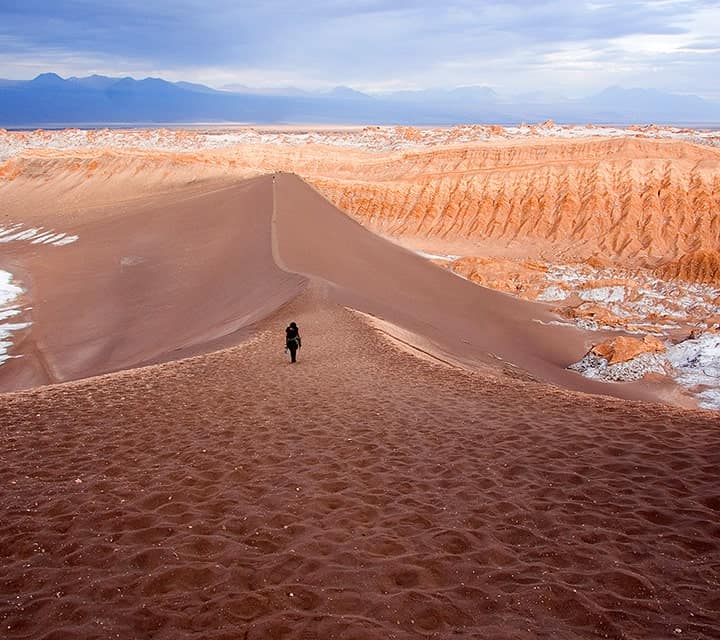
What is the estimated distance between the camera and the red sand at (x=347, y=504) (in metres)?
4.44

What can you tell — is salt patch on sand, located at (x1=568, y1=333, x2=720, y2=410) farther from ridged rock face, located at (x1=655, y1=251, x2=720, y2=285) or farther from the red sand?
ridged rock face, located at (x1=655, y1=251, x2=720, y2=285)

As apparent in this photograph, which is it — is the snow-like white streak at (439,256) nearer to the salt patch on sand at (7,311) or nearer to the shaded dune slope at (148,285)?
the shaded dune slope at (148,285)

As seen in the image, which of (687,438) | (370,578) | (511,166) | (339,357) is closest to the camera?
(370,578)

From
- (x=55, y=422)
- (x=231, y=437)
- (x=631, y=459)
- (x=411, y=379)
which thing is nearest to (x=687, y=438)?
(x=631, y=459)

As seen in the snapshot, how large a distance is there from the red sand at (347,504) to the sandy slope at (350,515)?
0.08 feet

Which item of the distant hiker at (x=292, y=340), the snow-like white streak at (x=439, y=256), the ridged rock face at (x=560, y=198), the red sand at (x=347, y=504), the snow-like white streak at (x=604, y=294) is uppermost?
the ridged rock face at (x=560, y=198)

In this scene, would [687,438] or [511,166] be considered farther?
[511,166]

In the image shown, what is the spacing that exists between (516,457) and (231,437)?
373 centimetres

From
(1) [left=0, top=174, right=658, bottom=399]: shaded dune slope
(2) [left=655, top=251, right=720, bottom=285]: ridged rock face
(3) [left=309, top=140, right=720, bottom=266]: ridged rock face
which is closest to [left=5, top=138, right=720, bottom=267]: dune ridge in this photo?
(3) [left=309, top=140, right=720, bottom=266]: ridged rock face

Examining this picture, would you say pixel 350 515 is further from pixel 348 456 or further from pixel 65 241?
pixel 65 241

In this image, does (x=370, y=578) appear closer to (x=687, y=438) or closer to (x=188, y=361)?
(x=687, y=438)

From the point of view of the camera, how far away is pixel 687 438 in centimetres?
780

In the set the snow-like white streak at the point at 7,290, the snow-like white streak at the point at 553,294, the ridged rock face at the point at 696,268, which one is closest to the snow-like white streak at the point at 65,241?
the snow-like white streak at the point at 7,290

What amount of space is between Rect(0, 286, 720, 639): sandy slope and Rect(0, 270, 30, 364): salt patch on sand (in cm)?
1204
